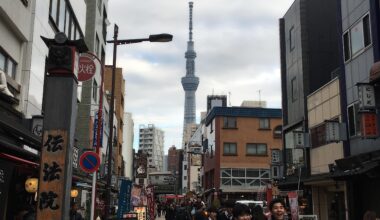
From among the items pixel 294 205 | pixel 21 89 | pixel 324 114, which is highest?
pixel 324 114

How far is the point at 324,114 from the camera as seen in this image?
84.7 feet

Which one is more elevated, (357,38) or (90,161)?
(357,38)

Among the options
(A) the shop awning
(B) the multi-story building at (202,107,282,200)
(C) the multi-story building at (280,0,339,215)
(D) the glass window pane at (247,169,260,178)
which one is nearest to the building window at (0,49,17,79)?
(A) the shop awning

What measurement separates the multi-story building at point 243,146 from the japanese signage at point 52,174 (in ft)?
151

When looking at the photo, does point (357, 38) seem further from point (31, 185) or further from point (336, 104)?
point (31, 185)

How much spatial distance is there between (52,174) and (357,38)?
17.1 meters

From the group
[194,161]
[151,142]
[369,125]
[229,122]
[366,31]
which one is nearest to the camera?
[369,125]

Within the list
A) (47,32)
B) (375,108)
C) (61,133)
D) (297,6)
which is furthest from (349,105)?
(61,133)

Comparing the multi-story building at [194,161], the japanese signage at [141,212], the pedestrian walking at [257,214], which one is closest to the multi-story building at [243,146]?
Result: the multi-story building at [194,161]

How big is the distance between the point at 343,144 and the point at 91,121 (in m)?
15.7

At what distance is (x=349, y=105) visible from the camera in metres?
22.4

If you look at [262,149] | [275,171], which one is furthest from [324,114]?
[262,149]

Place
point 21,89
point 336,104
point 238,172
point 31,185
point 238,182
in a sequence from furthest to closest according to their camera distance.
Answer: point 238,172, point 238,182, point 336,104, point 21,89, point 31,185

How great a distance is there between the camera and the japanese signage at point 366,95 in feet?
59.6
